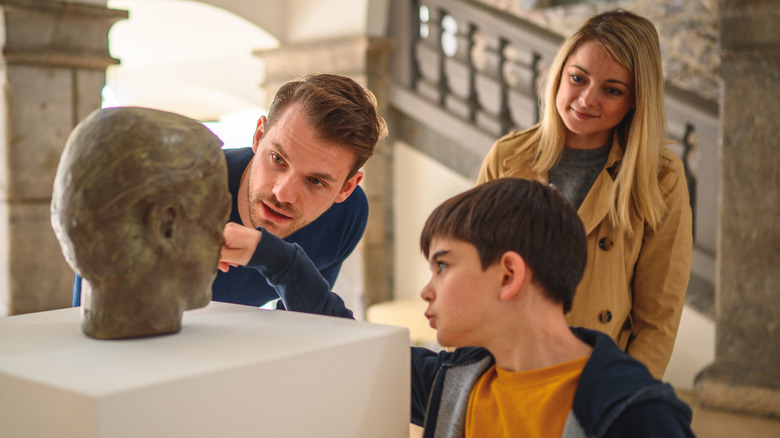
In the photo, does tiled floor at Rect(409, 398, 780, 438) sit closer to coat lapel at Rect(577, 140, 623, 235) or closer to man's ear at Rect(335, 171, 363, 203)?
coat lapel at Rect(577, 140, 623, 235)

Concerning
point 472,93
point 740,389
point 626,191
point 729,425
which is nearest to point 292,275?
point 626,191

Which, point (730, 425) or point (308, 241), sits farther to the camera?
point (730, 425)

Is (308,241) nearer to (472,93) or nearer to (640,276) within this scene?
(640,276)

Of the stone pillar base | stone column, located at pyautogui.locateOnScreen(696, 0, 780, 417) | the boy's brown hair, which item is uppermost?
the boy's brown hair

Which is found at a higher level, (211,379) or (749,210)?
(211,379)

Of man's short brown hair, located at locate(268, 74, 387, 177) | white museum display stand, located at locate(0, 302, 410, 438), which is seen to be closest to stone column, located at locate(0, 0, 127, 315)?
man's short brown hair, located at locate(268, 74, 387, 177)

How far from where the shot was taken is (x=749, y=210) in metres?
3.70

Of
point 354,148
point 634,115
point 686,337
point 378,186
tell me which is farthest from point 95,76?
point 686,337

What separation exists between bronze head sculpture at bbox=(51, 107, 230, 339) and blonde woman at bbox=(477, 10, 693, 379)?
1170mm

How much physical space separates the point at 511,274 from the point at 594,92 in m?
0.98

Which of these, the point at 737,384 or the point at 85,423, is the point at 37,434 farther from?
the point at 737,384

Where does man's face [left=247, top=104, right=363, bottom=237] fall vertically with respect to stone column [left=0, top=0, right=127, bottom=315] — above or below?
above

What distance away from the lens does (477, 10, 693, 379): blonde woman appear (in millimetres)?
2049

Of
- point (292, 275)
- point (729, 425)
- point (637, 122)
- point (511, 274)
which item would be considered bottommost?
point (729, 425)
